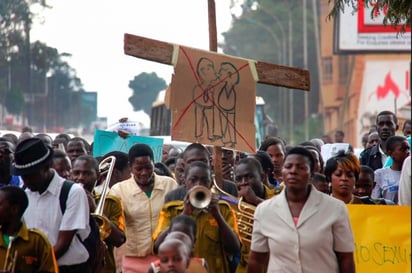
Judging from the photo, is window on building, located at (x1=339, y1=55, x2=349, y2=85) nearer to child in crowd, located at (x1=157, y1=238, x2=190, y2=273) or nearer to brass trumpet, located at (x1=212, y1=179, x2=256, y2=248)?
brass trumpet, located at (x1=212, y1=179, x2=256, y2=248)

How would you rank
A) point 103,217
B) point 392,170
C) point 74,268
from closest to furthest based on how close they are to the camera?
1. point 74,268
2. point 103,217
3. point 392,170

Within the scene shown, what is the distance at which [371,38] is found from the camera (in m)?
50.0

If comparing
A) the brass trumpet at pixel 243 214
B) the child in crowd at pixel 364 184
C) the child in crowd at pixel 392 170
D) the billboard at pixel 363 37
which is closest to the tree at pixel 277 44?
the billboard at pixel 363 37

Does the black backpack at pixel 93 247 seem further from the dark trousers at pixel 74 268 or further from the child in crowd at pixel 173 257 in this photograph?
the child in crowd at pixel 173 257

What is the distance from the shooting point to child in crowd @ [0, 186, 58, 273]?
8.08 metres

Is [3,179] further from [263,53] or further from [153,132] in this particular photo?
[263,53]

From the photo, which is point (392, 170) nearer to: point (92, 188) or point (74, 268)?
point (92, 188)

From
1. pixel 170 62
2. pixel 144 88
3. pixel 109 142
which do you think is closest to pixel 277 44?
pixel 144 88

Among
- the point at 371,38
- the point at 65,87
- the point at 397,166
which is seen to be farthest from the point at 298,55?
the point at 397,166

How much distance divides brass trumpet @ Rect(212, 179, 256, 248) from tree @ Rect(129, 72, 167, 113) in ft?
361

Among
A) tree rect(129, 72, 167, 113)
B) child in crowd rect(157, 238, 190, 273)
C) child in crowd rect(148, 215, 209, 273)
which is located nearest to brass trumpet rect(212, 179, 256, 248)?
child in crowd rect(148, 215, 209, 273)

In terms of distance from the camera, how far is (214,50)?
35.9ft

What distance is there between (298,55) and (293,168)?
8620cm

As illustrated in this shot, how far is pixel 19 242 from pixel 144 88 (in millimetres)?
116476
